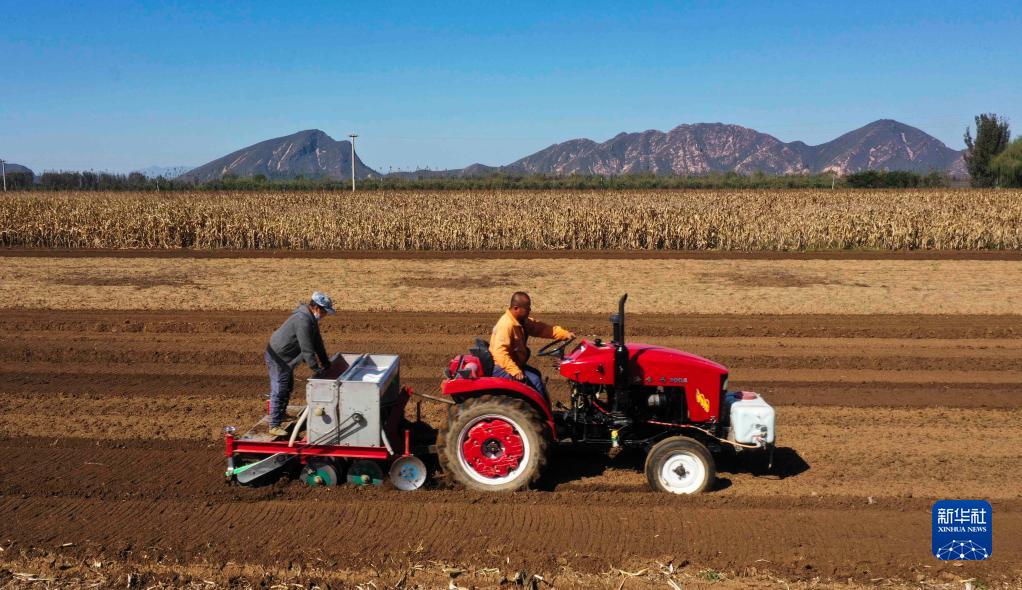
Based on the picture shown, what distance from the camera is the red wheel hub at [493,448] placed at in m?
6.41

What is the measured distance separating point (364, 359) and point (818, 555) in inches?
161

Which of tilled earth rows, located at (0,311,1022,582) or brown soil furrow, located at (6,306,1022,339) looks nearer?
tilled earth rows, located at (0,311,1022,582)

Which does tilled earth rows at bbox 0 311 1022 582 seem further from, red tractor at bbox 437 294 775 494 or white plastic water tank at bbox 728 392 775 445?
white plastic water tank at bbox 728 392 775 445

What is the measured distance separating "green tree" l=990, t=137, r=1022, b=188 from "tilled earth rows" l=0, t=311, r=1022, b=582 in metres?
53.9

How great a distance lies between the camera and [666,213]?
82.2 feet

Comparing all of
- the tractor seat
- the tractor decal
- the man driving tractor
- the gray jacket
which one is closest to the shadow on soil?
the tractor decal

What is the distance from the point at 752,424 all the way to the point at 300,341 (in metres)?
3.80

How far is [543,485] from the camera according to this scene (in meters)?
6.88

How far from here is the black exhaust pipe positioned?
624 centimetres

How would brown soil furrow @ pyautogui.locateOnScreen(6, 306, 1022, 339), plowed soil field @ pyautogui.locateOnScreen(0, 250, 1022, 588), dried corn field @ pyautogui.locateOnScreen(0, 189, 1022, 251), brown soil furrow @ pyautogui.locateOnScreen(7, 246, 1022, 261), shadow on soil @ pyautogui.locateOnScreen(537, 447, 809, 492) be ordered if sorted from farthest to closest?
dried corn field @ pyautogui.locateOnScreen(0, 189, 1022, 251) < brown soil furrow @ pyautogui.locateOnScreen(7, 246, 1022, 261) < brown soil furrow @ pyautogui.locateOnScreen(6, 306, 1022, 339) < shadow on soil @ pyautogui.locateOnScreen(537, 447, 809, 492) < plowed soil field @ pyautogui.locateOnScreen(0, 250, 1022, 588)

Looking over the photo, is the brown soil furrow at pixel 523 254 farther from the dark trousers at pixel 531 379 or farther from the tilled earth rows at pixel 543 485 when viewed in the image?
the dark trousers at pixel 531 379

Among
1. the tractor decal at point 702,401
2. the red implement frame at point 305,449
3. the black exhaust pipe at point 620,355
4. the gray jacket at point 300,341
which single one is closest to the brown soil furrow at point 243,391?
the gray jacket at point 300,341

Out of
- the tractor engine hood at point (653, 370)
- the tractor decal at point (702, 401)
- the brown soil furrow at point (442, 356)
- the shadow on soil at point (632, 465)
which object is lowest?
the shadow on soil at point (632, 465)

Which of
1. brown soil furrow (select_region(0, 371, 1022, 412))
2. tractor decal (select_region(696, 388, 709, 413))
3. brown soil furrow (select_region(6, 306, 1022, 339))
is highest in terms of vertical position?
tractor decal (select_region(696, 388, 709, 413))
